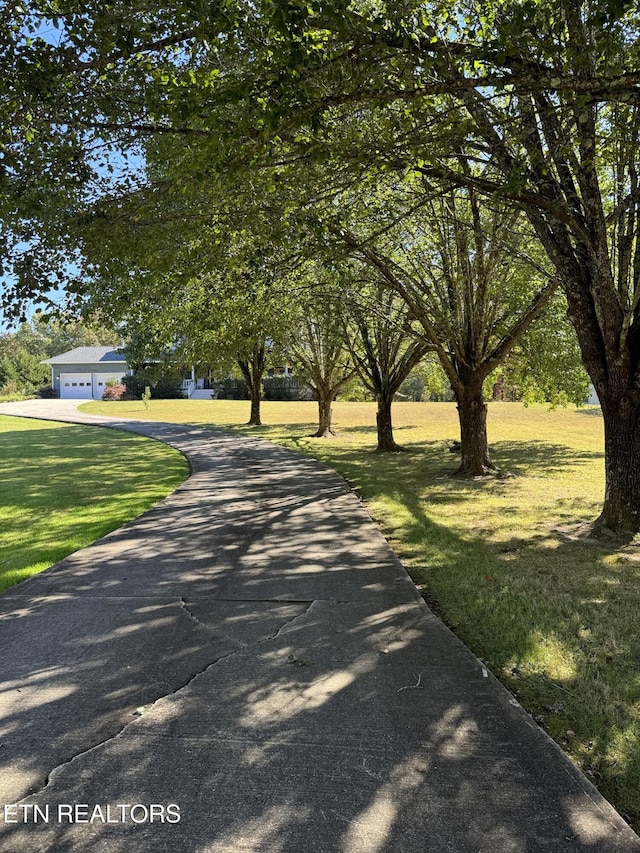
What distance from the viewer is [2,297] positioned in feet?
20.8

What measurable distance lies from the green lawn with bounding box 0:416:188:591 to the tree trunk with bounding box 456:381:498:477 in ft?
20.8

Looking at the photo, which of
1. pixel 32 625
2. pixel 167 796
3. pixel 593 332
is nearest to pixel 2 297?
pixel 32 625

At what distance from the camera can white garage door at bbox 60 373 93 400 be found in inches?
2650

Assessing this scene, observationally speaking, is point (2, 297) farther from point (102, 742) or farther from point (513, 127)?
point (513, 127)

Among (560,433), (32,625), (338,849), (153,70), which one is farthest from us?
(560,433)

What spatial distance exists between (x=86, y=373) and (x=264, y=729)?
230ft

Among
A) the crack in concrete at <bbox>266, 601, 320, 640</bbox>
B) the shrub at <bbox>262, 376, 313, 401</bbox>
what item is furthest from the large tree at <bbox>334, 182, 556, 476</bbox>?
the shrub at <bbox>262, 376, 313, 401</bbox>

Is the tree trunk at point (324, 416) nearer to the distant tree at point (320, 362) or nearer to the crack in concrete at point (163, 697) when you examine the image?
the distant tree at point (320, 362)

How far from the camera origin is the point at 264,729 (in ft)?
10.1

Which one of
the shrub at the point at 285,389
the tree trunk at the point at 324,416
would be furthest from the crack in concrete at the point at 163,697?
the shrub at the point at 285,389

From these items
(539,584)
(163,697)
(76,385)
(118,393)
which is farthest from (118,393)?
(163,697)

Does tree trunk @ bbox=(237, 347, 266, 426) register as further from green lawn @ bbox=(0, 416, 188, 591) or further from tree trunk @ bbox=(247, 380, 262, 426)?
green lawn @ bbox=(0, 416, 188, 591)

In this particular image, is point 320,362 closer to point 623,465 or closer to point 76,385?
point 623,465

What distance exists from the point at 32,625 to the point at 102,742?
2.01m
